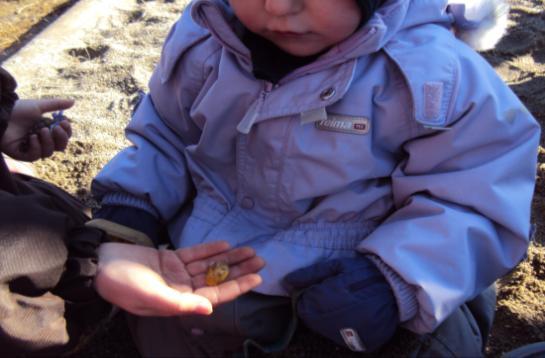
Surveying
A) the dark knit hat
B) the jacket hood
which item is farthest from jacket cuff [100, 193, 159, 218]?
the dark knit hat

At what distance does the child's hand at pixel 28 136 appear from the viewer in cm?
147

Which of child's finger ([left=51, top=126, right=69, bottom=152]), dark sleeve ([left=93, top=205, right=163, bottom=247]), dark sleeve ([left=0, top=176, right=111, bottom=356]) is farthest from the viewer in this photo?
child's finger ([left=51, top=126, right=69, bottom=152])

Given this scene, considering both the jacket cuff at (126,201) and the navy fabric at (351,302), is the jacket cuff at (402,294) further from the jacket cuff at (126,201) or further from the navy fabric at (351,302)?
the jacket cuff at (126,201)

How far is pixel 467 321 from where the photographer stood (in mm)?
1296

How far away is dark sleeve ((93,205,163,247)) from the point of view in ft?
4.51

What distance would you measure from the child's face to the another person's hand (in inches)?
16.9

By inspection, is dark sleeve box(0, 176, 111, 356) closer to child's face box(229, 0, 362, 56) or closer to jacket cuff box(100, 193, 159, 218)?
jacket cuff box(100, 193, 159, 218)

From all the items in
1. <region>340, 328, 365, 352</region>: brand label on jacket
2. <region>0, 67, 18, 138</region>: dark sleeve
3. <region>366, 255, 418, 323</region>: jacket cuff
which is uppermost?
<region>0, 67, 18, 138</region>: dark sleeve

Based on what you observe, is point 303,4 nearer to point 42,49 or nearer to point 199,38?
point 199,38

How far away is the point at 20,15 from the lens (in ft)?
9.63

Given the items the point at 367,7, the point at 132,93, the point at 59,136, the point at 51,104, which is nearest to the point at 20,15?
the point at 132,93

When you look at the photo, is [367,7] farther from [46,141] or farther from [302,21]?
[46,141]

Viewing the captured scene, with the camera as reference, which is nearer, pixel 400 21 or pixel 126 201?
pixel 400 21

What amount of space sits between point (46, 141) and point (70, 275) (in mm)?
469
